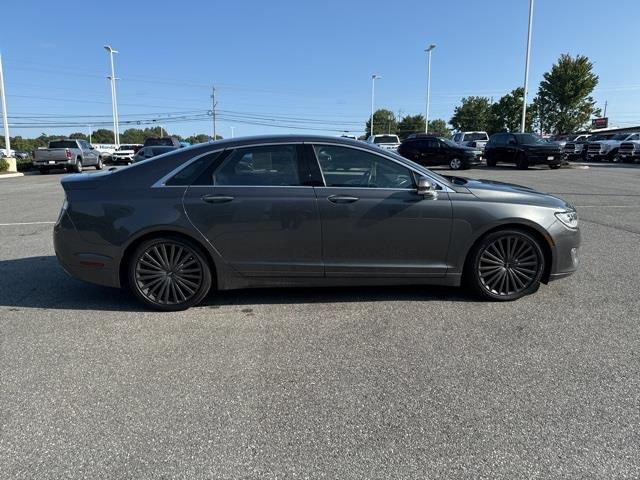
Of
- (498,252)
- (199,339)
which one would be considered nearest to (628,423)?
(498,252)

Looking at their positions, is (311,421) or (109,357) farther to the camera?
(109,357)

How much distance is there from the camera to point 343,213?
4.47m

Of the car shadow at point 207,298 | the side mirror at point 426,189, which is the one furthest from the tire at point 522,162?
the side mirror at point 426,189

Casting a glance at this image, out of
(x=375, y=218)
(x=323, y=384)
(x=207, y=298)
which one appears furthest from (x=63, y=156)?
(x=323, y=384)

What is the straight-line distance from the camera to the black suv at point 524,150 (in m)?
23.8

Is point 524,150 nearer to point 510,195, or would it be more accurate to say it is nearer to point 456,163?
point 456,163

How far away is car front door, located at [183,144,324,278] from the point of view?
445cm

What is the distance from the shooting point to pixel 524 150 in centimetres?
2391

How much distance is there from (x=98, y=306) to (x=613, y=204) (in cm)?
1128

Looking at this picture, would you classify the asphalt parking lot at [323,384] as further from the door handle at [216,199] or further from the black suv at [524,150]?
the black suv at [524,150]

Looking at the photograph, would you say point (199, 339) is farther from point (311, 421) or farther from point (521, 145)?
point (521, 145)

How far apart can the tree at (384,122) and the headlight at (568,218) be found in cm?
12338

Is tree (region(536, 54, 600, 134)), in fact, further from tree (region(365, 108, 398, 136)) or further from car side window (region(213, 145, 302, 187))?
tree (region(365, 108, 398, 136))

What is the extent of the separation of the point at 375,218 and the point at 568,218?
192cm
